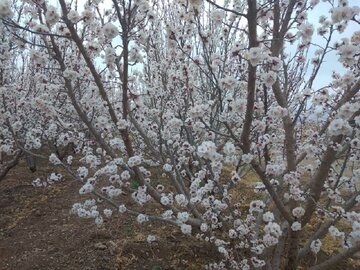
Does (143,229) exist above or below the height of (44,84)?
below

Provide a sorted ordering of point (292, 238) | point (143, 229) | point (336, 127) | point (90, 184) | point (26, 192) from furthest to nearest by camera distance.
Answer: point (26, 192), point (143, 229), point (292, 238), point (90, 184), point (336, 127)

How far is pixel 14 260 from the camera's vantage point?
5.41 m

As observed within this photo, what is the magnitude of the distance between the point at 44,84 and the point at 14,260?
9.38 ft

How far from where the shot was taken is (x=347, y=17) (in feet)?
9.37

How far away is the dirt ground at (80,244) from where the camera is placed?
5258 millimetres

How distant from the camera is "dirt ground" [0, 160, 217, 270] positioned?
5258 mm

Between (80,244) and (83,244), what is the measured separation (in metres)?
0.05

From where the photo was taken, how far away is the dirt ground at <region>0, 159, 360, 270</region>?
17.3ft

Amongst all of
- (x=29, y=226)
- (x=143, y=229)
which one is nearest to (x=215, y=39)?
(x=143, y=229)

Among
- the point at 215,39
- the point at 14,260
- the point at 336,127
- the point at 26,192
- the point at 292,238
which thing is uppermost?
the point at 215,39

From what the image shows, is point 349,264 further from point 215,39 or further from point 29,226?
point 29,226

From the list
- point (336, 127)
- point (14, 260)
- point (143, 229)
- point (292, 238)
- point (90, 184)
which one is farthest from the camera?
point (143, 229)

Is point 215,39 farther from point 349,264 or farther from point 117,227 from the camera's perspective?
point 349,264

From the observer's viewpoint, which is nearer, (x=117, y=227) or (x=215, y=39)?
(x=117, y=227)
